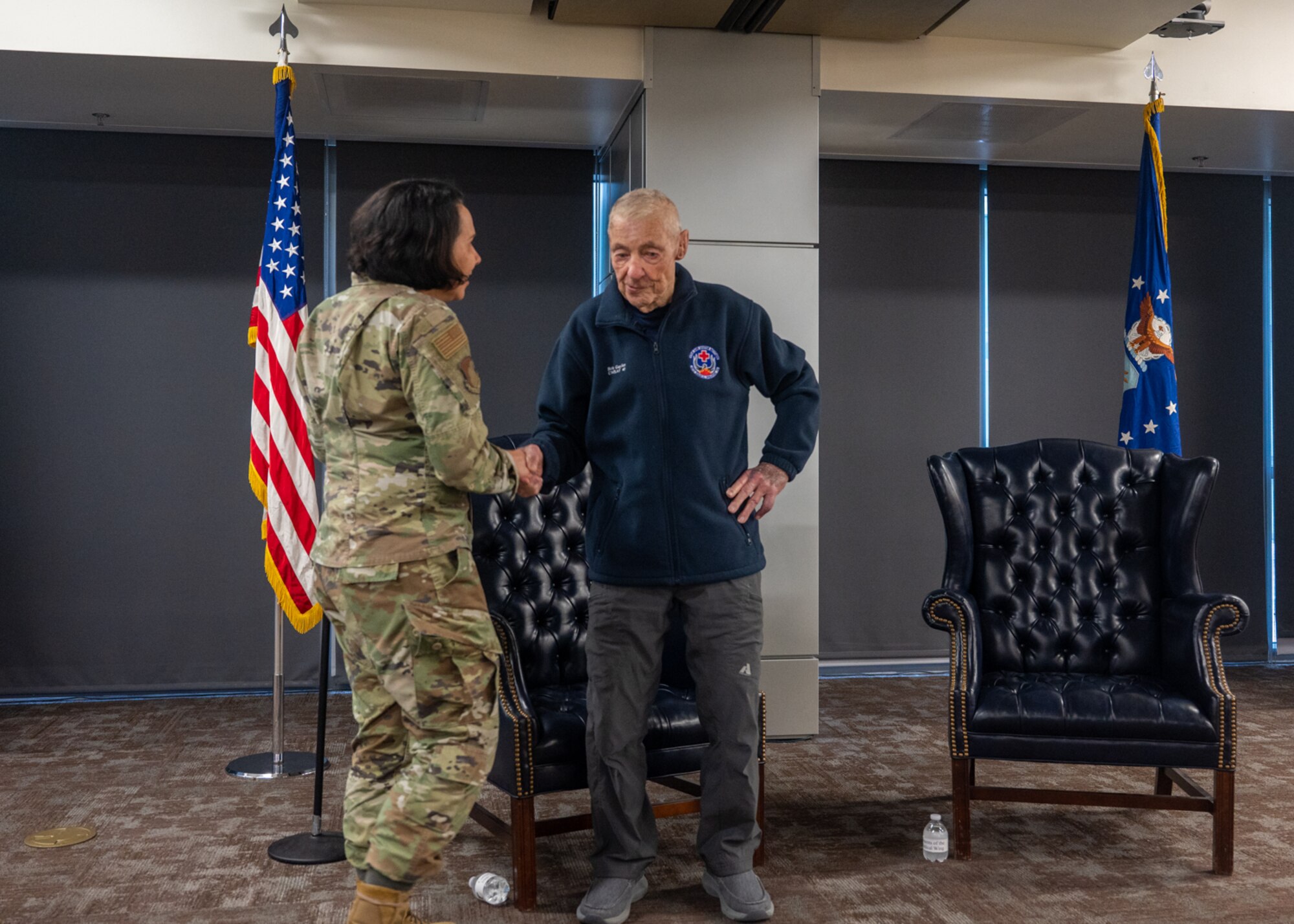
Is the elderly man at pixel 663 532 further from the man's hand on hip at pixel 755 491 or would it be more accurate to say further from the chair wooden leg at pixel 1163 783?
the chair wooden leg at pixel 1163 783

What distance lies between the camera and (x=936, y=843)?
10.0 ft

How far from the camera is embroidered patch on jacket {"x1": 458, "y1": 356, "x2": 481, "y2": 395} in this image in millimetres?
2178

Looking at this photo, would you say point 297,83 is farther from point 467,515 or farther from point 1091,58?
point 1091,58

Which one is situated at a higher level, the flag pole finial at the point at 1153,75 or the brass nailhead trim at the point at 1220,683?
the flag pole finial at the point at 1153,75

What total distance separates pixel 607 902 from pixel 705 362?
4.15ft

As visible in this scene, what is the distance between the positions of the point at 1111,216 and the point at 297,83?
4117 millimetres

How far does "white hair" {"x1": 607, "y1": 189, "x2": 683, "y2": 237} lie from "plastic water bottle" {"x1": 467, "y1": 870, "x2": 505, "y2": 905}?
1.58 metres

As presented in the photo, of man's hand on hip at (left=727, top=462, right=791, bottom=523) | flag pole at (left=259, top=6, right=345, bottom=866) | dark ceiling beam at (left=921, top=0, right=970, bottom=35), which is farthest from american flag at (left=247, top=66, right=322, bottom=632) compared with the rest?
dark ceiling beam at (left=921, top=0, right=970, bottom=35)

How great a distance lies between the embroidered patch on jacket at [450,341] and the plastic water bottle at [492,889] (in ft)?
4.47

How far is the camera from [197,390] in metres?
5.32

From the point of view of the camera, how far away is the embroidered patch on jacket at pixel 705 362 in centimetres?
264

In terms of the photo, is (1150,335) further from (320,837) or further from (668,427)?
(320,837)

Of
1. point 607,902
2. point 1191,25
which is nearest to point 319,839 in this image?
point 607,902

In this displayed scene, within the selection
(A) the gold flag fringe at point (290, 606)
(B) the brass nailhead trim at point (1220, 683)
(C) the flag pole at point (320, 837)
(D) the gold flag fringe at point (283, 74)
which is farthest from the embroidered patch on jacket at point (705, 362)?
(D) the gold flag fringe at point (283, 74)
